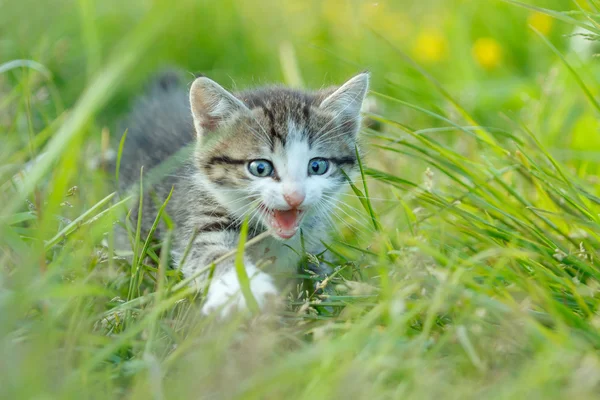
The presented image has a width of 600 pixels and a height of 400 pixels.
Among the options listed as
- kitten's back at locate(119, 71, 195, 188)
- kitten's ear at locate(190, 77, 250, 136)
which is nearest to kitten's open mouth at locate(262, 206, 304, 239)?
kitten's ear at locate(190, 77, 250, 136)

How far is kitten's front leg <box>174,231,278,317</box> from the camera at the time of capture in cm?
194

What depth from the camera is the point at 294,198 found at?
7.32ft

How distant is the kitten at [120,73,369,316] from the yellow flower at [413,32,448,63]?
237cm

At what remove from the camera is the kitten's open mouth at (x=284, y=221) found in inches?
91.2

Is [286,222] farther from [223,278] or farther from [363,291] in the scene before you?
[363,291]

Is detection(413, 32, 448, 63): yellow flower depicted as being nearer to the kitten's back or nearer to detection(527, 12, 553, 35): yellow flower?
detection(527, 12, 553, 35): yellow flower

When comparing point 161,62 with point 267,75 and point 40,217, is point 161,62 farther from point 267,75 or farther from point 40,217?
point 40,217

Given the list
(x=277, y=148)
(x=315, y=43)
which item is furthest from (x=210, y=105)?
(x=315, y=43)

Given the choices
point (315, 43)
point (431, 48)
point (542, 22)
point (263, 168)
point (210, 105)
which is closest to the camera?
point (263, 168)

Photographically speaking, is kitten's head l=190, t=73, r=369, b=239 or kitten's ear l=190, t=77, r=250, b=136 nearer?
kitten's head l=190, t=73, r=369, b=239

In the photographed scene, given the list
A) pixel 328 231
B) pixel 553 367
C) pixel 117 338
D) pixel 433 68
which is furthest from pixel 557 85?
pixel 117 338

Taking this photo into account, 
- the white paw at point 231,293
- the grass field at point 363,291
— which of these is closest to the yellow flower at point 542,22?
the grass field at point 363,291

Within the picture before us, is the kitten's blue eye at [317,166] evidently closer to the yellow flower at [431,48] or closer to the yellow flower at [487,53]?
the yellow flower at [487,53]

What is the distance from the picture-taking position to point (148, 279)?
96.3 inches
